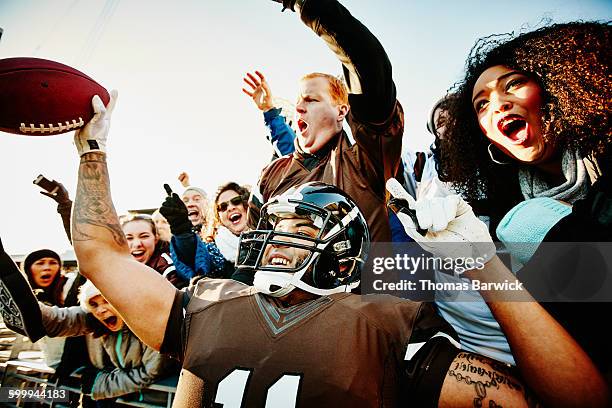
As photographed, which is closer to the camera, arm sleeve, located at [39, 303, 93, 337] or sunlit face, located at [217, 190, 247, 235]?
arm sleeve, located at [39, 303, 93, 337]

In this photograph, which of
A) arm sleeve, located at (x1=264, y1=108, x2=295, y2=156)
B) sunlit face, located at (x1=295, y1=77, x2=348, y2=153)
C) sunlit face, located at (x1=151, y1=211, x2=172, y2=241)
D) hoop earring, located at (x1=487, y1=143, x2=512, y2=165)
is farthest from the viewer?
sunlit face, located at (x1=151, y1=211, x2=172, y2=241)

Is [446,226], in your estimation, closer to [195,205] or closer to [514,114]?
[514,114]

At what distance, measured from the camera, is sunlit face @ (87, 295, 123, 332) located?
247cm

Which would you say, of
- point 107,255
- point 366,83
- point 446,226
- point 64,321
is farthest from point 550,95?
point 64,321

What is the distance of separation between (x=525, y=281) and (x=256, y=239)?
41.1 inches

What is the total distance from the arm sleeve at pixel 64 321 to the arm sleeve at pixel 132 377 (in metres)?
0.35

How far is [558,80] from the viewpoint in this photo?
1807 mm

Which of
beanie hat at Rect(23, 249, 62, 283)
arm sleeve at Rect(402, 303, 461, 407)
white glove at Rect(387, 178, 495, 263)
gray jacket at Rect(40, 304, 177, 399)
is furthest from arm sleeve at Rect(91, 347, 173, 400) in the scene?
white glove at Rect(387, 178, 495, 263)

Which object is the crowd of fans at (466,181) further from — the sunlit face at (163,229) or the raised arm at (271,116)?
the sunlit face at (163,229)

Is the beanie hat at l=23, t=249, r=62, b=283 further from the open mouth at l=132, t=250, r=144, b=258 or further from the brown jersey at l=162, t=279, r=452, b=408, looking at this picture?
the brown jersey at l=162, t=279, r=452, b=408

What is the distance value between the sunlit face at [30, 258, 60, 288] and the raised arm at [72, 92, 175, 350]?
6.32 ft

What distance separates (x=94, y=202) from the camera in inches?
63.7

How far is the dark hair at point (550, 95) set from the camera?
1.71 metres

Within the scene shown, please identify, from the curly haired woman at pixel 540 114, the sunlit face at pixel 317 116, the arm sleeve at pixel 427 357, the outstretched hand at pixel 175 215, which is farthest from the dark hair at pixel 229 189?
the arm sleeve at pixel 427 357
